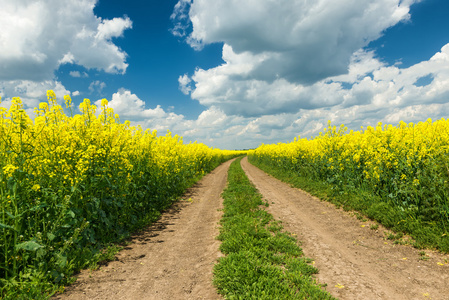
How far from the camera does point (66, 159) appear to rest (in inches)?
234

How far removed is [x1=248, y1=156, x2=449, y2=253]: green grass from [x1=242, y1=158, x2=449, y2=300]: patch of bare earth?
13.6 inches

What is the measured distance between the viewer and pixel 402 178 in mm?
8070

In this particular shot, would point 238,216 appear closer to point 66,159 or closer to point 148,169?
point 148,169

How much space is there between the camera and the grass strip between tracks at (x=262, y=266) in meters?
4.22

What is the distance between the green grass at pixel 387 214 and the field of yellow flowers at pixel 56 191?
8643 mm

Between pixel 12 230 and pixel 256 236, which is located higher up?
pixel 12 230

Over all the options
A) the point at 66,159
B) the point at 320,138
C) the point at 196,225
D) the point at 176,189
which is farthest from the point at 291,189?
the point at 66,159

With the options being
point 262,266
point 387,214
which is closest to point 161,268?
point 262,266

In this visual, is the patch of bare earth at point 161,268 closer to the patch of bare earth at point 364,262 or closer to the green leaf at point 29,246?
the green leaf at point 29,246

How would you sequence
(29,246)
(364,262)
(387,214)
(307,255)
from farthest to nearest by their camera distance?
(387,214) → (307,255) → (364,262) → (29,246)

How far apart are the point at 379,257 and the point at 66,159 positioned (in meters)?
8.37

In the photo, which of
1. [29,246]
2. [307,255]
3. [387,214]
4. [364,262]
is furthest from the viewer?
[387,214]

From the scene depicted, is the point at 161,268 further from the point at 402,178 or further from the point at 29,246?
the point at 402,178

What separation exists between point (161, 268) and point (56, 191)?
320 cm
